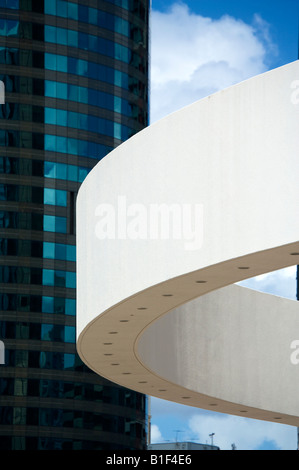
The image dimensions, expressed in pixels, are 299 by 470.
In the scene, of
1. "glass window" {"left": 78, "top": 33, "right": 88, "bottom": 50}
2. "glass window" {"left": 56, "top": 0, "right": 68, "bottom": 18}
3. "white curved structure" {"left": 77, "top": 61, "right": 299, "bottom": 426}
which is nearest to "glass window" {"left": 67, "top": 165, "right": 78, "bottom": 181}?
"glass window" {"left": 78, "top": 33, "right": 88, "bottom": 50}

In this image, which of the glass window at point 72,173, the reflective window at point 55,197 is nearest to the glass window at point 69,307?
the reflective window at point 55,197

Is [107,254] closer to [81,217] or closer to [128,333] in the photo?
[81,217]

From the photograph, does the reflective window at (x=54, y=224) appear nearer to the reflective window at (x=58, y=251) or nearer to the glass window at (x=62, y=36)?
the reflective window at (x=58, y=251)

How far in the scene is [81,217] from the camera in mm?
22219

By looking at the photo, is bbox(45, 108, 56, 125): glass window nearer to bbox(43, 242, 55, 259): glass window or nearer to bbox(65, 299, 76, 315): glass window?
bbox(43, 242, 55, 259): glass window

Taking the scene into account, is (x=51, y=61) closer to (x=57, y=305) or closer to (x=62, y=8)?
(x=62, y=8)

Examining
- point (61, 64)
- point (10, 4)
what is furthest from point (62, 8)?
point (61, 64)

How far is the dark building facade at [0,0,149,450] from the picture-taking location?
305 ft

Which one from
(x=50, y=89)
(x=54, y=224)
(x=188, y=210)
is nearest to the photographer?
(x=188, y=210)

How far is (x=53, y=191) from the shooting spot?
9662cm

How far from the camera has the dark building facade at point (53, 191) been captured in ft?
305

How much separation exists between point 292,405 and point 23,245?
63.5 meters

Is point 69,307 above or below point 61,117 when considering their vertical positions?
below

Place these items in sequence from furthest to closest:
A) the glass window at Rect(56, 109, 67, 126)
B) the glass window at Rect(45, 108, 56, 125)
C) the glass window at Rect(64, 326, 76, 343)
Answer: the glass window at Rect(56, 109, 67, 126) < the glass window at Rect(45, 108, 56, 125) < the glass window at Rect(64, 326, 76, 343)
